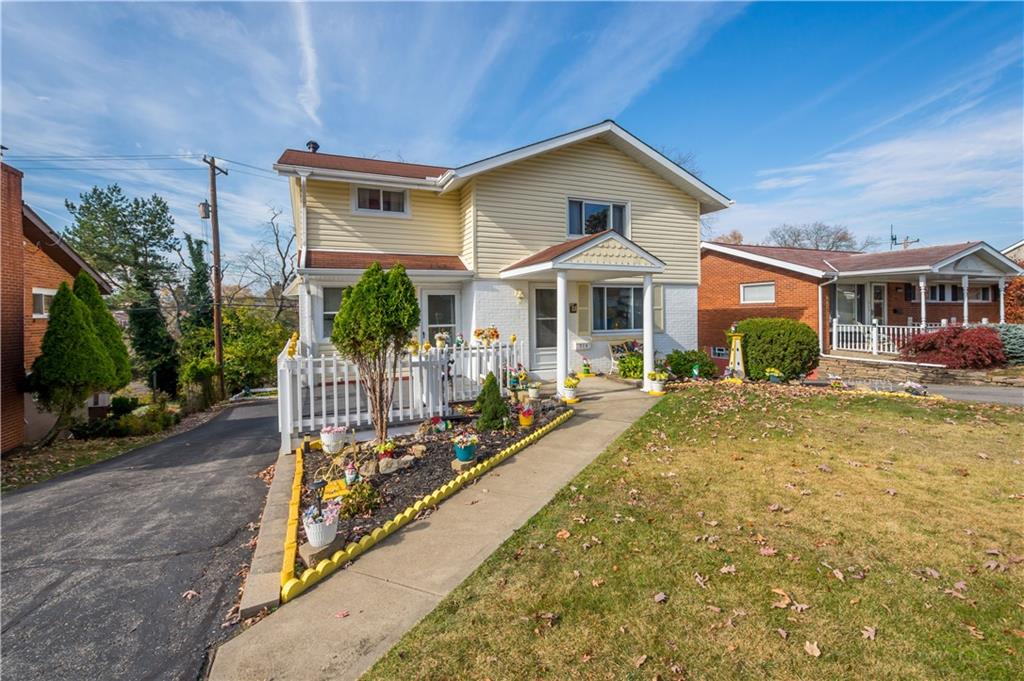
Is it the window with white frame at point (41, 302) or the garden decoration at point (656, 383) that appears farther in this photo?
the window with white frame at point (41, 302)

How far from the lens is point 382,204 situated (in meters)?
12.0

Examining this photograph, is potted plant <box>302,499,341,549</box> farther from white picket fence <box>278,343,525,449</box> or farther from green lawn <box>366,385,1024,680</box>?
white picket fence <box>278,343,525,449</box>

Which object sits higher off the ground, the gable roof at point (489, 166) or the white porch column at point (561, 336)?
the gable roof at point (489, 166)

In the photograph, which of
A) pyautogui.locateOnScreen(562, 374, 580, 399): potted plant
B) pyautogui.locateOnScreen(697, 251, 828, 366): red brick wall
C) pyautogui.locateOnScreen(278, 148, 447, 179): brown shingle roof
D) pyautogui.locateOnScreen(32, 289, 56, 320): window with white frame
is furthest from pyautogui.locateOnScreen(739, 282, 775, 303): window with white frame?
pyautogui.locateOnScreen(32, 289, 56, 320): window with white frame

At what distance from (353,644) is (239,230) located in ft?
119

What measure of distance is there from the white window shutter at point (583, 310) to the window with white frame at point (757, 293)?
11.7 metres

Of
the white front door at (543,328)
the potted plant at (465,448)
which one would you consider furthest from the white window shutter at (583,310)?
the potted plant at (465,448)

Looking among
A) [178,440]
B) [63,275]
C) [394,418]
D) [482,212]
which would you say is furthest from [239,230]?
[394,418]

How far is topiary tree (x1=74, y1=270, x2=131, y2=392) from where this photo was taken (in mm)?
11664

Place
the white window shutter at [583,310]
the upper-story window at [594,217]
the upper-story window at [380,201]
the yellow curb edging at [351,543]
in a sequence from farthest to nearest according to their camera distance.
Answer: the upper-story window at [594,217]
the white window shutter at [583,310]
the upper-story window at [380,201]
the yellow curb edging at [351,543]

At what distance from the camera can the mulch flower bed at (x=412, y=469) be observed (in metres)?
4.83

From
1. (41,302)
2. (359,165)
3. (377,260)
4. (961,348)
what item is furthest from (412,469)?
(961,348)

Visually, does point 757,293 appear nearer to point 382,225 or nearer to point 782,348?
point 782,348

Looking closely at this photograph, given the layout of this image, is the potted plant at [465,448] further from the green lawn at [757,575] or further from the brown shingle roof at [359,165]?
the brown shingle roof at [359,165]
